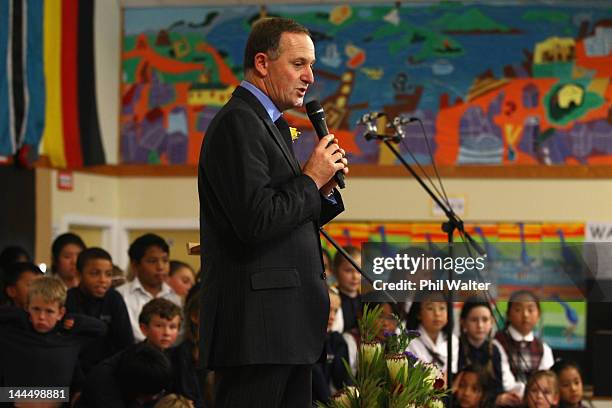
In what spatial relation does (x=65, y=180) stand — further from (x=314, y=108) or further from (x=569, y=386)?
(x=314, y=108)

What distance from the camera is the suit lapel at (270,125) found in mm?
2461

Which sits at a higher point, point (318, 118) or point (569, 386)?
point (318, 118)

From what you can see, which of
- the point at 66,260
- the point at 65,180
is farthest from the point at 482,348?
the point at 65,180

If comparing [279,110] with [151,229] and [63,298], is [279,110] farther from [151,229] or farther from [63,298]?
[151,229]

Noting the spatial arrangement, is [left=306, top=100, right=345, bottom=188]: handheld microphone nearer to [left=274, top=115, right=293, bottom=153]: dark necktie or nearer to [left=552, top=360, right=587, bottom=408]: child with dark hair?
[left=274, top=115, right=293, bottom=153]: dark necktie

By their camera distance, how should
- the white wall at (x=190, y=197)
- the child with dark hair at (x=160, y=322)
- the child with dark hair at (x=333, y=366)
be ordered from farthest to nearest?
the white wall at (x=190, y=197) < the child with dark hair at (x=333, y=366) < the child with dark hair at (x=160, y=322)

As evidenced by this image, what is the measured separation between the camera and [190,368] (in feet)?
15.9

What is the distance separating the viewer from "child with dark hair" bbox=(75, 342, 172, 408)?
440 centimetres

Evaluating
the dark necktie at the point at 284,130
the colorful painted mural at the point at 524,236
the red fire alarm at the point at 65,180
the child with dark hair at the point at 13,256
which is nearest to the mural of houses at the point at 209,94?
the red fire alarm at the point at 65,180

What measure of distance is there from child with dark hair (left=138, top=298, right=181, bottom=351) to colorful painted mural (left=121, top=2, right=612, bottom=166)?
4465 millimetres

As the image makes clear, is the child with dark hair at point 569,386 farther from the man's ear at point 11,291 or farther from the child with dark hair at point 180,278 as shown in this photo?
the man's ear at point 11,291

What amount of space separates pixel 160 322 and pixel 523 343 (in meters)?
2.04

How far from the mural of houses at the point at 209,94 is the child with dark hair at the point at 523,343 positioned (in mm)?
4257

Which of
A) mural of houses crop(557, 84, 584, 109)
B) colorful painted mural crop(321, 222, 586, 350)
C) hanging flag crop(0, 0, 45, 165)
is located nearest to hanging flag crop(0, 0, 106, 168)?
hanging flag crop(0, 0, 45, 165)
